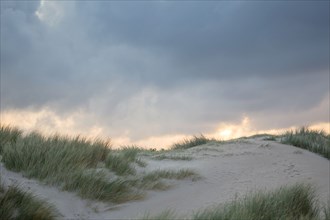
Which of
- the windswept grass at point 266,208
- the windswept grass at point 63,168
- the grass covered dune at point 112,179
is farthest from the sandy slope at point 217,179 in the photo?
the windswept grass at point 266,208

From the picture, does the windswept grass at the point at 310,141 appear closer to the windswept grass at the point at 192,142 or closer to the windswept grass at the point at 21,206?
the windswept grass at the point at 192,142

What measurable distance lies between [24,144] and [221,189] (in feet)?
13.1

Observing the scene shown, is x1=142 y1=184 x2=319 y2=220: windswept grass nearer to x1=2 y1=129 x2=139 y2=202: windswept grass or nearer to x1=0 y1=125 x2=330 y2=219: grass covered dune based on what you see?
→ x1=0 y1=125 x2=330 y2=219: grass covered dune

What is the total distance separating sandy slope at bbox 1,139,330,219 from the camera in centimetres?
727

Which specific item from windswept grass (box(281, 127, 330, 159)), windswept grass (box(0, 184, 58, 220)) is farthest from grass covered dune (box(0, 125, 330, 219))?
windswept grass (box(281, 127, 330, 159))

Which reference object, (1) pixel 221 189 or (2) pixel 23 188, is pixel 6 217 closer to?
(2) pixel 23 188

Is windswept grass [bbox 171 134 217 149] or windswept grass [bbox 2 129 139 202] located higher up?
windswept grass [bbox 171 134 217 149]

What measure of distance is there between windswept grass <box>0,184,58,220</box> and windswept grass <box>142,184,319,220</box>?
5.28 feet

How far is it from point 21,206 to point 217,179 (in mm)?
5026

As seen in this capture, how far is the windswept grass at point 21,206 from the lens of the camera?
6.05m

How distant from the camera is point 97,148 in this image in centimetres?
935

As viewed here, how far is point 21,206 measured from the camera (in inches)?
245

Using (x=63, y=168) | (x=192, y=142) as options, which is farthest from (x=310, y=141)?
(x=63, y=168)

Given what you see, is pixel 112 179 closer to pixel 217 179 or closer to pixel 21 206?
pixel 21 206
